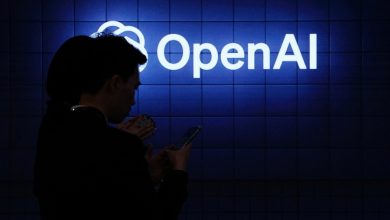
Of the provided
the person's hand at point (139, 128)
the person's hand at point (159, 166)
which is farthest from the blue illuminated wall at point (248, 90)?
the person's hand at point (159, 166)

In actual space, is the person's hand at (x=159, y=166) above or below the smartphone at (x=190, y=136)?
below

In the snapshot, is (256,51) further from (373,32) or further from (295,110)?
(373,32)

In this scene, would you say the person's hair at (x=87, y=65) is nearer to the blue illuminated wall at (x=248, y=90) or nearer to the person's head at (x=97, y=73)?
the person's head at (x=97, y=73)

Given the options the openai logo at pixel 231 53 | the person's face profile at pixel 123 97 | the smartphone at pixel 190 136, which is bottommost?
the smartphone at pixel 190 136

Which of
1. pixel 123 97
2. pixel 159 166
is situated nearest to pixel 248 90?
pixel 159 166

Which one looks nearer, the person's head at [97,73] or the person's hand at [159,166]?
the person's head at [97,73]

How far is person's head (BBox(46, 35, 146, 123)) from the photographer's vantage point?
1.11 metres

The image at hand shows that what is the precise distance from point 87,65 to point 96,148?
0.17 meters

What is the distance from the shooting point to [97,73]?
43.8 inches

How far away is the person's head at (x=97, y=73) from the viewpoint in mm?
1113

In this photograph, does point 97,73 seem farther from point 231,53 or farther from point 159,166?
point 231,53

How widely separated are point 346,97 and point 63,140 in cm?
524

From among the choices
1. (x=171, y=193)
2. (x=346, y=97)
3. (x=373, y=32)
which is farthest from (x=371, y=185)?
(x=171, y=193)

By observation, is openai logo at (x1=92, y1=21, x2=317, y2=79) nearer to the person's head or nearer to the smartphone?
the smartphone
